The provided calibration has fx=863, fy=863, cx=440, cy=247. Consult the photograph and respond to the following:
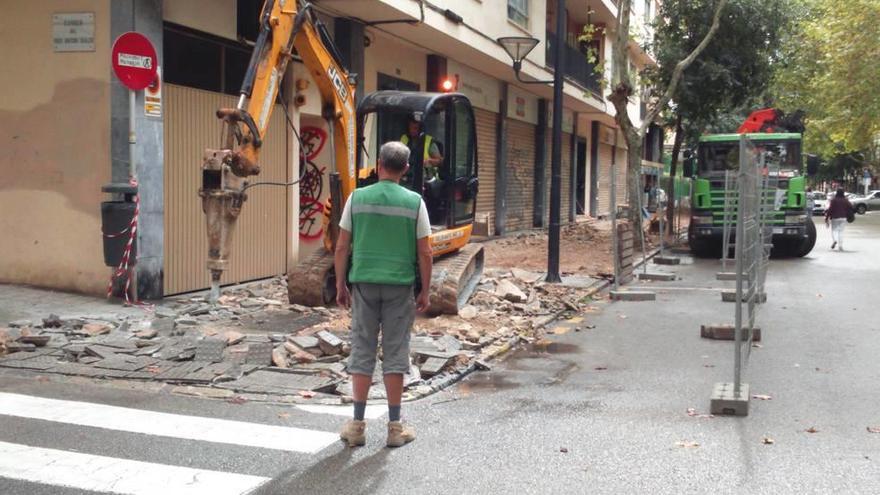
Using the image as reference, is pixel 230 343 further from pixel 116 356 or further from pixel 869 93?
pixel 869 93

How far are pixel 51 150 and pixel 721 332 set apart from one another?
8.22 meters

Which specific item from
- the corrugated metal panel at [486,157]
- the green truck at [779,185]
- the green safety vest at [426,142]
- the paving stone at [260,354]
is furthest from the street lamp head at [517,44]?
the paving stone at [260,354]

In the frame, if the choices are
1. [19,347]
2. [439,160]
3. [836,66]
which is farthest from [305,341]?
[836,66]

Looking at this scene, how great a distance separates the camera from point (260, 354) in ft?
25.0

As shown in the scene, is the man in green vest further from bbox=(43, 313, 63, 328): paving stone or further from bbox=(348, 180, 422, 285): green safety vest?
bbox=(43, 313, 63, 328): paving stone

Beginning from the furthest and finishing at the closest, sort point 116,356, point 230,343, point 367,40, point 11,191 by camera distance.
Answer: point 367,40
point 11,191
point 230,343
point 116,356

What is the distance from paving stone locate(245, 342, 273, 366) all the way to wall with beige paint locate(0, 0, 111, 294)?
12.0 ft

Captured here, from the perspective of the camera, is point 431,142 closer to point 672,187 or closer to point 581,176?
point 672,187

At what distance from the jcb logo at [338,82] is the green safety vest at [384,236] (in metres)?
4.69

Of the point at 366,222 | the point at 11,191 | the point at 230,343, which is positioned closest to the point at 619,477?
the point at 366,222

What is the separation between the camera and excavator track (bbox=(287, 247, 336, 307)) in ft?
33.5

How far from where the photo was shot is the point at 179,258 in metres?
11.1

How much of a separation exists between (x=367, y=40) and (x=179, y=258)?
19.7ft

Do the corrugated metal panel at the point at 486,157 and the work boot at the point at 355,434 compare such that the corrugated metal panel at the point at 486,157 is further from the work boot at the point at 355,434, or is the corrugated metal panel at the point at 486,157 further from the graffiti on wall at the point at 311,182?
the work boot at the point at 355,434
